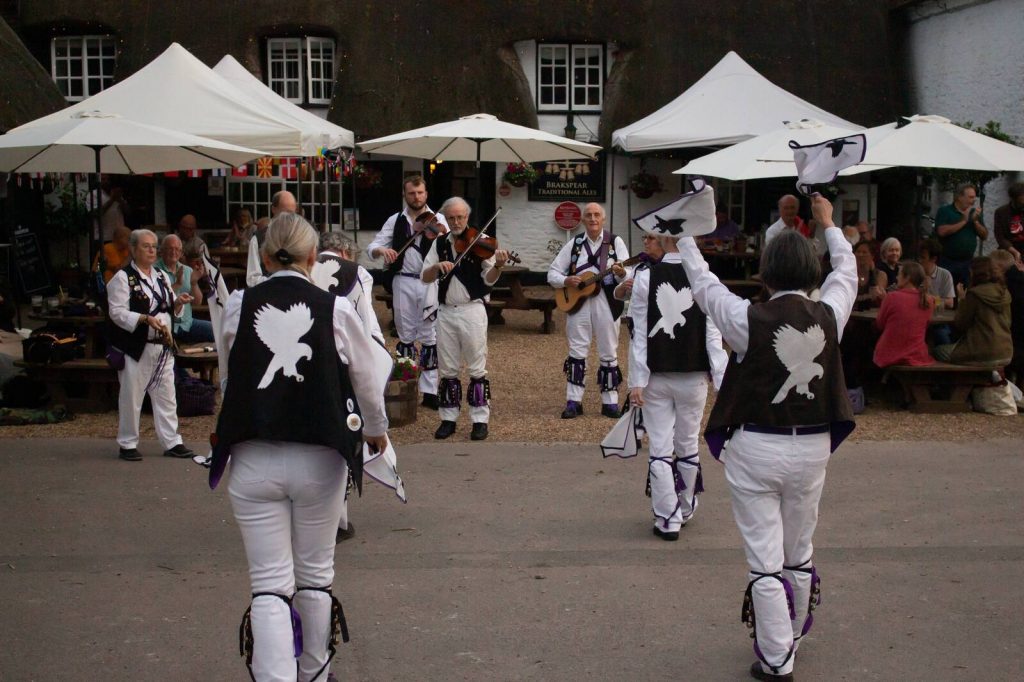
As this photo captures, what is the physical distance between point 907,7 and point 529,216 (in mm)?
7290

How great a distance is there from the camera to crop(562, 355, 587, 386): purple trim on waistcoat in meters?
10.1

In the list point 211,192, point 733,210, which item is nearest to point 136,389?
point 211,192

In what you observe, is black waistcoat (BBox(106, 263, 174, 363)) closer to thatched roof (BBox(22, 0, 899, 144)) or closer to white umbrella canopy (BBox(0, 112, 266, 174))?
white umbrella canopy (BBox(0, 112, 266, 174))

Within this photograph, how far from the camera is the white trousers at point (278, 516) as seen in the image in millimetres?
3982

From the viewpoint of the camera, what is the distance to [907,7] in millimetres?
20109

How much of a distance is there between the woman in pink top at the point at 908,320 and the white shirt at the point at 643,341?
4.24 meters

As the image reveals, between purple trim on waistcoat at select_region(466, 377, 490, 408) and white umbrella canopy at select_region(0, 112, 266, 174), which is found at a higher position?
white umbrella canopy at select_region(0, 112, 266, 174)

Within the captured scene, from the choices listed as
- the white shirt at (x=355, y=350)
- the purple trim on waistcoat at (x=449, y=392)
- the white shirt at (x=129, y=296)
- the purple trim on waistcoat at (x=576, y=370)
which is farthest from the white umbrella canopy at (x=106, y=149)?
the white shirt at (x=355, y=350)

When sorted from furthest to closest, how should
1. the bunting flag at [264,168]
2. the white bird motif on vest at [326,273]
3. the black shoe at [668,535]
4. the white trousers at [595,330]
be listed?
the bunting flag at [264,168]
the white trousers at [595,330]
the black shoe at [668,535]
the white bird motif on vest at [326,273]

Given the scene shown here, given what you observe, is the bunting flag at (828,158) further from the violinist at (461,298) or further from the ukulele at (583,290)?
the ukulele at (583,290)

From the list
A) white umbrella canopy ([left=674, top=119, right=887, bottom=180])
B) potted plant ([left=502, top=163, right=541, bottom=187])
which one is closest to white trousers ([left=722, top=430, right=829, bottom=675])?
white umbrella canopy ([left=674, top=119, right=887, bottom=180])

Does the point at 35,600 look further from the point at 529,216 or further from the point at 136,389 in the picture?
the point at 529,216

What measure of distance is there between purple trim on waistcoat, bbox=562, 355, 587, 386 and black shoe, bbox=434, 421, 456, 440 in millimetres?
1297

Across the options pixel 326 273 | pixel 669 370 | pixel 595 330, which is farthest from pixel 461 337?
pixel 669 370
